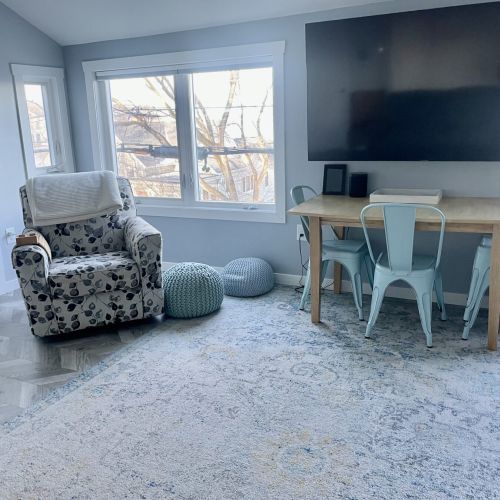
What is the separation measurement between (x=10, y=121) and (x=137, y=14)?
1.34 metres

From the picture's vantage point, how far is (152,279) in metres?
3.20

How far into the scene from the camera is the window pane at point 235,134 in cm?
384

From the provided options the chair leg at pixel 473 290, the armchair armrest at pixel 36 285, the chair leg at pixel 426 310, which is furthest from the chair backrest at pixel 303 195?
the armchair armrest at pixel 36 285

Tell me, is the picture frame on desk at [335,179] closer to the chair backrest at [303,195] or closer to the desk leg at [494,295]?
the chair backrest at [303,195]

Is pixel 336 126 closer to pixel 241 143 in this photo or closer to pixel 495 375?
pixel 241 143

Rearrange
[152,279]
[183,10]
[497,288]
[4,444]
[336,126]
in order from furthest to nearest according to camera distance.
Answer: [183,10] < [336,126] < [152,279] < [497,288] < [4,444]

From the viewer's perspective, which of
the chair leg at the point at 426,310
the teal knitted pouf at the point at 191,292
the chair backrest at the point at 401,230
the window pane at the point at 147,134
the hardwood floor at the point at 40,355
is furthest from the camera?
the window pane at the point at 147,134

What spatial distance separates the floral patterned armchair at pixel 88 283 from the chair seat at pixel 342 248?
→ 3.62ft

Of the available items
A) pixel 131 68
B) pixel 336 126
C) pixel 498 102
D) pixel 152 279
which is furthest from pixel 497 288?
pixel 131 68

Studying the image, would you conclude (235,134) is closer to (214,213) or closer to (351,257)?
(214,213)

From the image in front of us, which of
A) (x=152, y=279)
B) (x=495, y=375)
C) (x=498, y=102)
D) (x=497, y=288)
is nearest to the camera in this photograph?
(x=495, y=375)

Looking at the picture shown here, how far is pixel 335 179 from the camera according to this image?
3574 mm

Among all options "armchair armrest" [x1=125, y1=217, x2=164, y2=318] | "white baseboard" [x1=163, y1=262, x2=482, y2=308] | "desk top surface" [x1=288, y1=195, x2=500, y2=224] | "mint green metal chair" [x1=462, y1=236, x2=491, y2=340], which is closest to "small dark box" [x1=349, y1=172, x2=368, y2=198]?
"desk top surface" [x1=288, y1=195, x2=500, y2=224]

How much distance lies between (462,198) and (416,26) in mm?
1119
